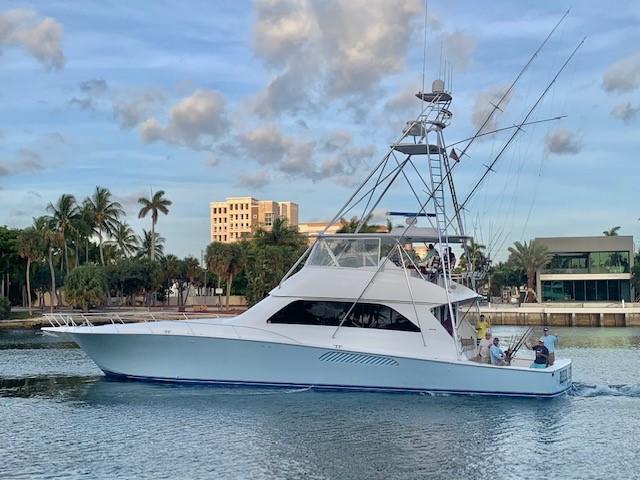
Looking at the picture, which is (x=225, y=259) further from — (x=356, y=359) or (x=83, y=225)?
(x=356, y=359)

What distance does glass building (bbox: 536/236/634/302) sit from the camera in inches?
3201

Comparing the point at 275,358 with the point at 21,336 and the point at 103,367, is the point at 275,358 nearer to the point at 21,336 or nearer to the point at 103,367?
the point at 103,367

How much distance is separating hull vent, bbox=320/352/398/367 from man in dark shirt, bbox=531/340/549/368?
12.5ft

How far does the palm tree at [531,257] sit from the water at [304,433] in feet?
188

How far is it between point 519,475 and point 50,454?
8811mm

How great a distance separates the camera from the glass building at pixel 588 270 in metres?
81.3

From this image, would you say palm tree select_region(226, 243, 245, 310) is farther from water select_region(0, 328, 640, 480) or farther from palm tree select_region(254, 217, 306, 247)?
water select_region(0, 328, 640, 480)

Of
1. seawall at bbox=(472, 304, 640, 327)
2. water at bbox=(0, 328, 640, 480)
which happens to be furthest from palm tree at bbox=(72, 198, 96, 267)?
water at bbox=(0, 328, 640, 480)

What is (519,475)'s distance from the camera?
14227 millimetres

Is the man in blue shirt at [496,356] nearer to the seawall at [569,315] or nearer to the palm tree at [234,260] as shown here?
the seawall at [569,315]

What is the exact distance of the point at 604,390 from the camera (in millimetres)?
23281

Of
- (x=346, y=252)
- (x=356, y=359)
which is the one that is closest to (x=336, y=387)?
(x=356, y=359)

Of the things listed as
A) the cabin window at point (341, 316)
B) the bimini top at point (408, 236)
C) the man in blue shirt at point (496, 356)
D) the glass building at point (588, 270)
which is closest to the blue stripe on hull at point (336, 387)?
the man in blue shirt at point (496, 356)

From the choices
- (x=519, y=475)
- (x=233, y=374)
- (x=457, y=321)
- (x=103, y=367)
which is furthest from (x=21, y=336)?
(x=519, y=475)
